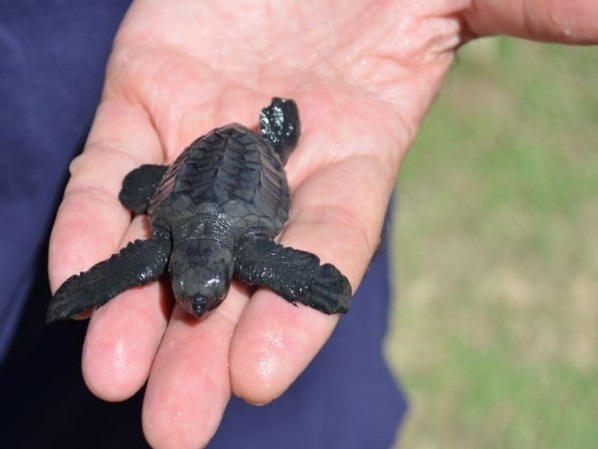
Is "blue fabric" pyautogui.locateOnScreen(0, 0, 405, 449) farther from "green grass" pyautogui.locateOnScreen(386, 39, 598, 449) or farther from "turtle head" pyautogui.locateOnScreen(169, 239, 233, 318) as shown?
"green grass" pyautogui.locateOnScreen(386, 39, 598, 449)

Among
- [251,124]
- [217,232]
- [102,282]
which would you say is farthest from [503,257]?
[102,282]

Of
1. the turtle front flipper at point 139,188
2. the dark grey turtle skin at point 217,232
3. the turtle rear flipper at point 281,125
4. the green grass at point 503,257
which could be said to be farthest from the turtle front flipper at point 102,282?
the green grass at point 503,257

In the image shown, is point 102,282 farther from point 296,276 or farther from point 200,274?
point 296,276

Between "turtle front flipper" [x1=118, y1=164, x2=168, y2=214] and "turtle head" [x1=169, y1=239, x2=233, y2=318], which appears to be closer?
"turtle head" [x1=169, y1=239, x2=233, y2=318]

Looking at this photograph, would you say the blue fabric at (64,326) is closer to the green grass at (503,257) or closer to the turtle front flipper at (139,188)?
the turtle front flipper at (139,188)

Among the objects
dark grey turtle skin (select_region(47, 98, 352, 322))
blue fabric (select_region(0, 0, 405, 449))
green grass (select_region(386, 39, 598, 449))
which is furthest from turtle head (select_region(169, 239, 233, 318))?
green grass (select_region(386, 39, 598, 449))

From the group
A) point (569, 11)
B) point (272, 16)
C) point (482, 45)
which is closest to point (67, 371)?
point (272, 16)
